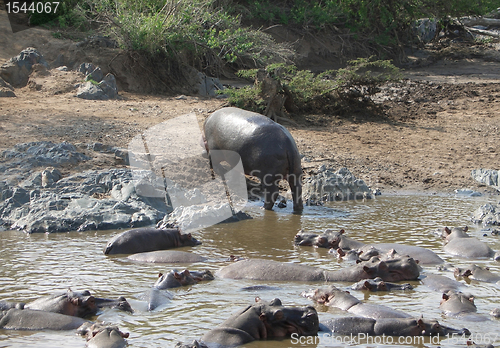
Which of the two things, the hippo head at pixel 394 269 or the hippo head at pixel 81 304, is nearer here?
the hippo head at pixel 81 304

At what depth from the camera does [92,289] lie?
4.91m

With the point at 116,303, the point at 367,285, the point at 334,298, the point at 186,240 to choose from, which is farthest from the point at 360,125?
the point at 116,303

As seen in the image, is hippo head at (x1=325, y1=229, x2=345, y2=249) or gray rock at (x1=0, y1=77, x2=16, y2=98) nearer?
hippo head at (x1=325, y1=229, x2=345, y2=249)

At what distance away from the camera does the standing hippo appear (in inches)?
313

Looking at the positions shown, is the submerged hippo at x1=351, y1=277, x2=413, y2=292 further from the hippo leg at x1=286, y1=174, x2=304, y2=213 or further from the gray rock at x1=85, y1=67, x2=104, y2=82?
the gray rock at x1=85, y1=67, x2=104, y2=82

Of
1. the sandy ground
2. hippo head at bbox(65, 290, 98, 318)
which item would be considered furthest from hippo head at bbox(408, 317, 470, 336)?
the sandy ground

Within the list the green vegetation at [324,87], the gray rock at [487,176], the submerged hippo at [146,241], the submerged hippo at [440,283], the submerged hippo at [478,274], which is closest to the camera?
the submerged hippo at [440,283]

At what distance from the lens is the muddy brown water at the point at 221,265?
158 inches

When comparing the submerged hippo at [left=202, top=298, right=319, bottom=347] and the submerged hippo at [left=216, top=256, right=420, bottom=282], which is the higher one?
the submerged hippo at [left=202, top=298, right=319, bottom=347]

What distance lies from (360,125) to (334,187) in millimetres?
3836

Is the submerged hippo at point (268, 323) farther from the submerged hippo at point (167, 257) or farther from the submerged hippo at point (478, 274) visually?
the submerged hippo at point (478, 274)

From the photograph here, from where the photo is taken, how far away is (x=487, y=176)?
977 centimetres

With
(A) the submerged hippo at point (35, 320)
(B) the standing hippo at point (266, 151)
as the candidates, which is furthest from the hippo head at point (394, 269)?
(B) the standing hippo at point (266, 151)

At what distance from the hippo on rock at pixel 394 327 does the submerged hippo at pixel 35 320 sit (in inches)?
72.6
